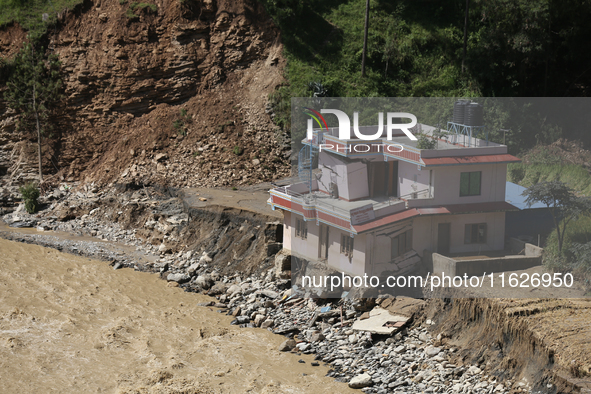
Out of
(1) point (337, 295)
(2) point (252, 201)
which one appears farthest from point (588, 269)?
(2) point (252, 201)

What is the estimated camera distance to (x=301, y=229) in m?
23.3

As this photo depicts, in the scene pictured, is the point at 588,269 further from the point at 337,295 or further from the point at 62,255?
the point at 62,255

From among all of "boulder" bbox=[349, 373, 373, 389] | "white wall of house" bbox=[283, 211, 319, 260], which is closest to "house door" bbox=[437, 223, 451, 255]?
"white wall of house" bbox=[283, 211, 319, 260]

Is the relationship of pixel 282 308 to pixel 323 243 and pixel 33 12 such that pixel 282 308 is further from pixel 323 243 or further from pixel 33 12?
pixel 33 12

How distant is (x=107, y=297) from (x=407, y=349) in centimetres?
1192

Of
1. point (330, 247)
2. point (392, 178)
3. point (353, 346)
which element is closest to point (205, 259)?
point (330, 247)

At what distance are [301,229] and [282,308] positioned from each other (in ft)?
9.53

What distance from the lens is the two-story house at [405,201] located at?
20.5m

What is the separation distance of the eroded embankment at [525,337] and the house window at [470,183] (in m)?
3.48

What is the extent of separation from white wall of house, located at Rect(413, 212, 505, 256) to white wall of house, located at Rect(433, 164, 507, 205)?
52 centimetres

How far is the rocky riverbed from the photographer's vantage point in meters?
18.3

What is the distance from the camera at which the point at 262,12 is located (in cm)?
3844

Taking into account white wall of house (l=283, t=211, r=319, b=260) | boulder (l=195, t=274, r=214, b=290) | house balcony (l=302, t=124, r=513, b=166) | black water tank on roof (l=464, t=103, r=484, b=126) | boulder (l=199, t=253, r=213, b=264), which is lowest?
boulder (l=195, t=274, r=214, b=290)

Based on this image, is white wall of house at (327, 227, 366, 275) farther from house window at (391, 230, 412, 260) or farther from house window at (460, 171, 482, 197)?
house window at (460, 171, 482, 197)
